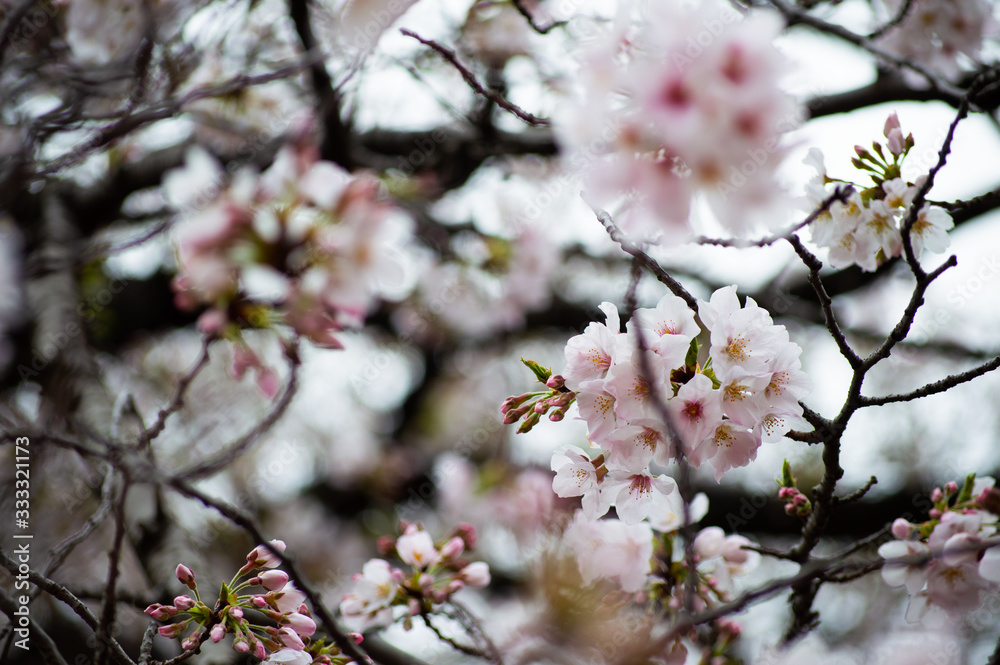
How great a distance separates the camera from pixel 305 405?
22.1ft

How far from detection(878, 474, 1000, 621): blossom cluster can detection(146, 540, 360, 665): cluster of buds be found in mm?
1120

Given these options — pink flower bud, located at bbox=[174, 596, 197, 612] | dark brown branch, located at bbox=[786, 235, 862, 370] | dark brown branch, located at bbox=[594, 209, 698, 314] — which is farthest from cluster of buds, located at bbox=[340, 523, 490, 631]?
dark brown branch, located at bbox=[786, 235, 862, 370]

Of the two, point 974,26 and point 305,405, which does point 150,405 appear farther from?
point 974,26

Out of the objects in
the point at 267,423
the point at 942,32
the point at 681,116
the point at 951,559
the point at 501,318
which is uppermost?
the point at 681,116

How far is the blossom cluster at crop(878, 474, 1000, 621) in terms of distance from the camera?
3.76ft

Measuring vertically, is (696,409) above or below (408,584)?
above

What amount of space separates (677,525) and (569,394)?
46cm

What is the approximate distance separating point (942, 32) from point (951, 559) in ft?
6.27

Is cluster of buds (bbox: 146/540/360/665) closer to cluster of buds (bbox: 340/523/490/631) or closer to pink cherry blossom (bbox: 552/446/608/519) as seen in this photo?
cluster of buds (bbox: 340/523/490/631)

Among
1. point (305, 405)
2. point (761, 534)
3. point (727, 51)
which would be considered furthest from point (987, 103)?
point (305, 405)

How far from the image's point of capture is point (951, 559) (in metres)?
1.09

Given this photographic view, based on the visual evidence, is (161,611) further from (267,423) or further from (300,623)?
(267,423)

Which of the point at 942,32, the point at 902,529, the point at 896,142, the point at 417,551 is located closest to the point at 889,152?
the point at 896,142

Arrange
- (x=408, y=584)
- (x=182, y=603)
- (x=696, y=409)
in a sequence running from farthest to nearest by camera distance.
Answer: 1. (x=408, y=584)
2. (x=182, y=603)
3. (x=696, y=409)
